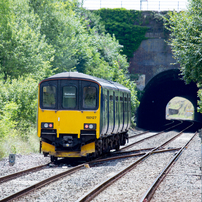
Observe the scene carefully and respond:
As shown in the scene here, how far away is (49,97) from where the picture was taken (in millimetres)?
12570

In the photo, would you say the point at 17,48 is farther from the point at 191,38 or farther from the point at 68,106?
the point at 191,38

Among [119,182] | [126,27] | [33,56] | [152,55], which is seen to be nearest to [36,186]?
[119,182]

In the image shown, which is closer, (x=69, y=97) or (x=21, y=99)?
(x=69, y=97)

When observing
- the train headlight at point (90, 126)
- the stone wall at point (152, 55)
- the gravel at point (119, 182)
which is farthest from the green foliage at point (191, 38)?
the stone wall at point (152, 55)

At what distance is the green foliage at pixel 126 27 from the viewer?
35.2 metres

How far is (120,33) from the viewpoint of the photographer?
36.0 meters

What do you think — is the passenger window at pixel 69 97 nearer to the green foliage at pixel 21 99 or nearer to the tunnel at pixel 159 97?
the green foliage at pixel 21 99

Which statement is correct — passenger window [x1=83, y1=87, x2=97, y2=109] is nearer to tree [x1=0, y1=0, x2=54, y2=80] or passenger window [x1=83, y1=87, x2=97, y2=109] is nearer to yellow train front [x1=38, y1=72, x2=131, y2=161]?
yellow train front [x1=38, y1=72, x2=131, y2=161]

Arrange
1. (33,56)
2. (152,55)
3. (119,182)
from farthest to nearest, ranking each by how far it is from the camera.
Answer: (152,55), (33,56), (119,182)

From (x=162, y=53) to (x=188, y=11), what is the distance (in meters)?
16.6

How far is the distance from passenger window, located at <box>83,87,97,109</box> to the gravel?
2.22 metres

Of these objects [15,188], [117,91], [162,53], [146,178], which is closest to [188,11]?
[117,91]

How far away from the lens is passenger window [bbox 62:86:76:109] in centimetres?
1243

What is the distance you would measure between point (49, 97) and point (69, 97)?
2.42 ft
